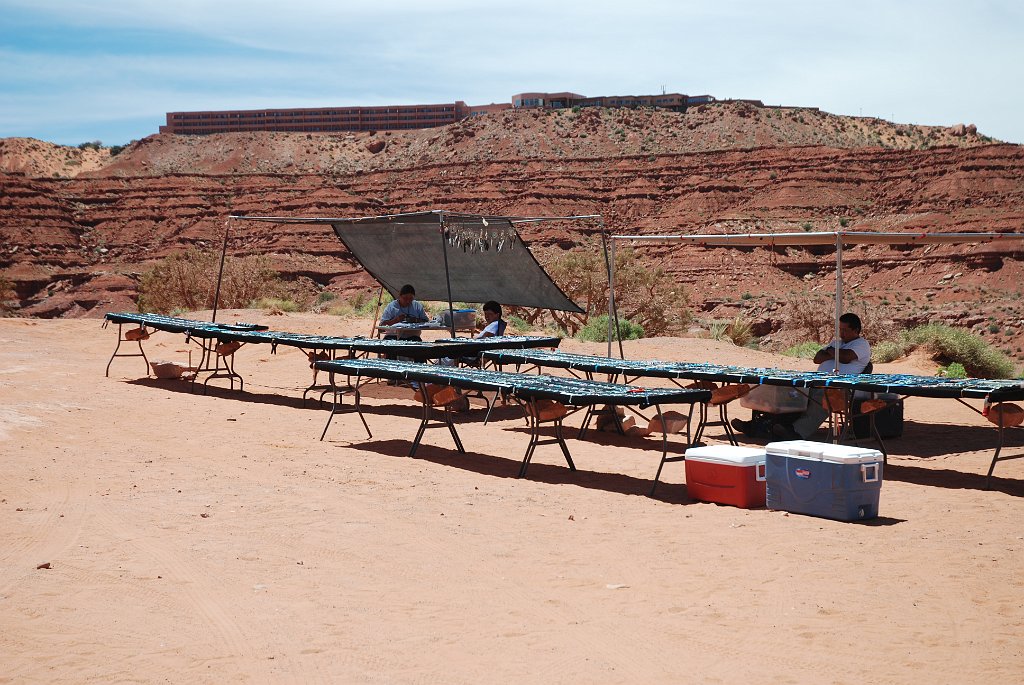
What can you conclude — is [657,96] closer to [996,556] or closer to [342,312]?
[342,312]

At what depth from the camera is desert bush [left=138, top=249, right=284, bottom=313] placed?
29.1 meters

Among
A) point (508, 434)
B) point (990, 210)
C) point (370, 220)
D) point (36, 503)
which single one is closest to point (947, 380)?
point (508, 434)

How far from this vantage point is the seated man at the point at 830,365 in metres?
9.66

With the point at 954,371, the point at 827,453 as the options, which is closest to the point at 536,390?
the point at 827,453

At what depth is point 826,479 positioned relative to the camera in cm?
659

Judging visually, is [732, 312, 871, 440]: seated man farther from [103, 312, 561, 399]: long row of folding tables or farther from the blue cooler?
[103, 312, 561, 399]: long row of folding tables

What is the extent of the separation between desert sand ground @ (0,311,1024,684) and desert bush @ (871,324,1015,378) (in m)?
8.27

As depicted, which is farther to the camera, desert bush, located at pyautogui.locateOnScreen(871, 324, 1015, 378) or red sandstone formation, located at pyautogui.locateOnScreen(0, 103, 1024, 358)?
red sandstone formation, located at pyautogui.locateOnScreen(0, 103, 1024, 358)

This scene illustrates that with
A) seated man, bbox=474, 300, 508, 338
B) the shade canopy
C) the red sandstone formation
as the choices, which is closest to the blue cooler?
seated man, bbox=474, 300, 508, 338

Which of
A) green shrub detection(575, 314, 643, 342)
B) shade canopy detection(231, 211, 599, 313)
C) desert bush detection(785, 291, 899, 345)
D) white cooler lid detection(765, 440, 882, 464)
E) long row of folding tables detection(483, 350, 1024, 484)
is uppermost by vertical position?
shade canopy detection(231, 211, 599, 313)

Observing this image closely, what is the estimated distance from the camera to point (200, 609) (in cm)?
476

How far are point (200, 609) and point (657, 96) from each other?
268ft

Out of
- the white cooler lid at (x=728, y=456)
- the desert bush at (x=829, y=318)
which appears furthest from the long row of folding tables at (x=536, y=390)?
the desert bush at (x=829, y=318)

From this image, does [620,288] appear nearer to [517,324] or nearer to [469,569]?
[517,324]
